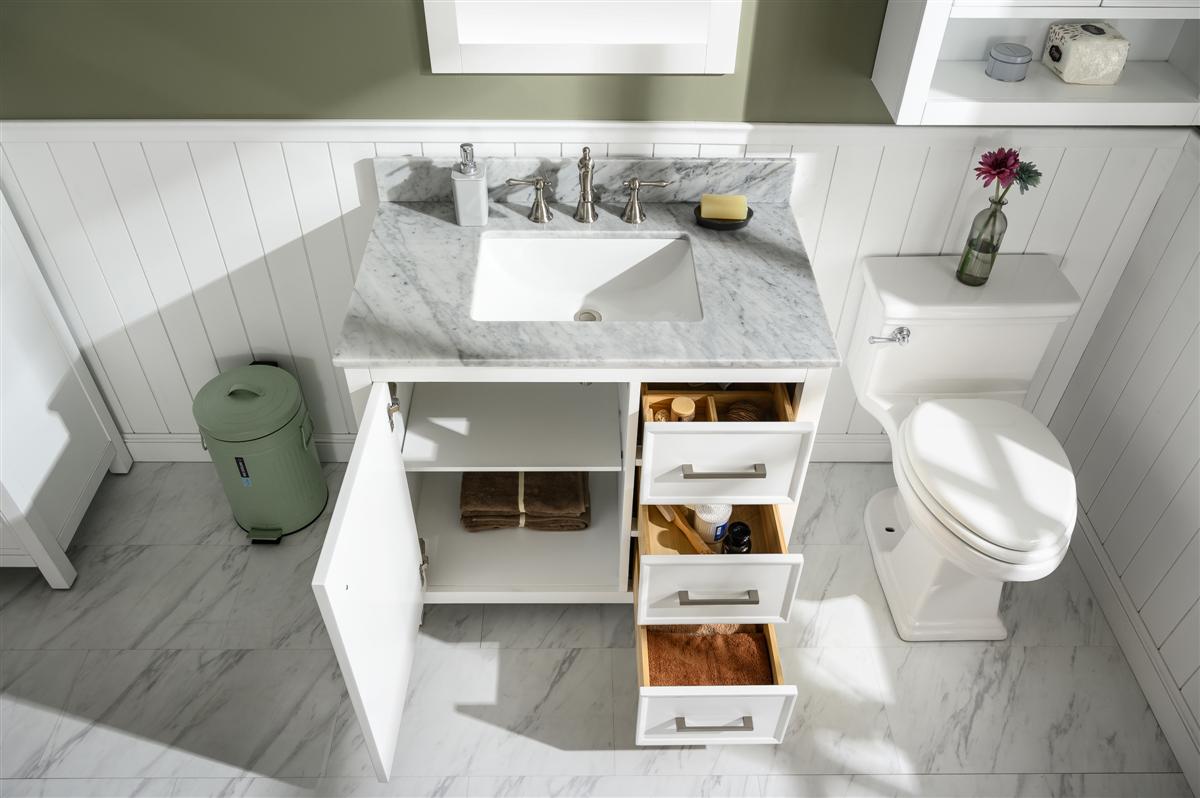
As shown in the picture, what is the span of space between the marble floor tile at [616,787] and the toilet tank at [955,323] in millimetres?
920

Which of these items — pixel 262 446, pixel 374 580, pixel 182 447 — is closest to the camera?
pixel 374 580

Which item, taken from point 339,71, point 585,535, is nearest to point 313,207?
point 339,71

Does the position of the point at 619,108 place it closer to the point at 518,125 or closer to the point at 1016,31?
the point at 518,125

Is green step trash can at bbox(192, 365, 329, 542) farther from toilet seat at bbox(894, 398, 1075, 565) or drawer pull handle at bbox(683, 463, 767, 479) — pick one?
toilet seat at bbox(894, 398, 1075, 565)

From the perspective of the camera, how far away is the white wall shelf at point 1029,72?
162cm

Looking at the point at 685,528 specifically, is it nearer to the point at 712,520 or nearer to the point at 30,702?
the point at 712,520

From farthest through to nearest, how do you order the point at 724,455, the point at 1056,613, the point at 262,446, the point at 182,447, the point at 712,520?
the point at 182,447 → the point at 1056,613 → the point at 262,446 → the point at 712,520 → the point at 724,455

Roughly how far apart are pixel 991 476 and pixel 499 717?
3.74 ft

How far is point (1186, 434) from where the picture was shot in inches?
75.7

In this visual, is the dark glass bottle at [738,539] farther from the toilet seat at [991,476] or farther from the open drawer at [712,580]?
the toilet seat at [991,476]

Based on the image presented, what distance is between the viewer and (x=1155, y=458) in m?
2.04

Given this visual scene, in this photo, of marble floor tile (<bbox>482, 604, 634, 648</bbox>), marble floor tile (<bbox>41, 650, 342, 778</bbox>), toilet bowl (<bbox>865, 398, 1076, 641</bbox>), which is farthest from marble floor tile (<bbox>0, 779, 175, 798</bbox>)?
toilet bowl (<bbox>865, 398, 1076, 641</bbox>)

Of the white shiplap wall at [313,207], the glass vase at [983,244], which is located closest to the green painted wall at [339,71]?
the white shiplap wall at [313,207]

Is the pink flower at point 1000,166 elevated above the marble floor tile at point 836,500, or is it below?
above
